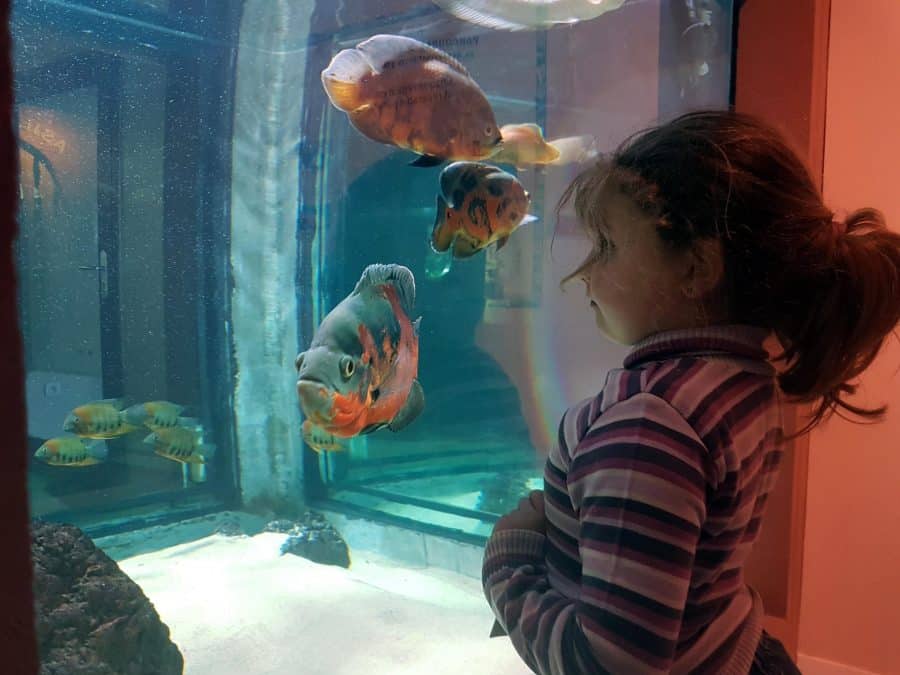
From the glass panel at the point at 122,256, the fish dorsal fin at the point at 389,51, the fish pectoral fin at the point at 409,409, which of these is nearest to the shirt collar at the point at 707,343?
the fish pectoral fin at the point at 409,409

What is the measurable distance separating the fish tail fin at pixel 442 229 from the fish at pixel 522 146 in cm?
40

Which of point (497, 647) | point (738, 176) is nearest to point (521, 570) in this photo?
point (738, 176)

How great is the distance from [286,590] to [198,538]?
50.5 inches

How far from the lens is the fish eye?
1.25 m

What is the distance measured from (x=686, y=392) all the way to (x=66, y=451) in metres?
3.11

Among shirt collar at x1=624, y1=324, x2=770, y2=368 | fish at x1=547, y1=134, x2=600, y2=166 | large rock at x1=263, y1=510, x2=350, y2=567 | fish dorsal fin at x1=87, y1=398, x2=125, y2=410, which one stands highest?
fish at x1=547, y1=134, x2=600, y2=166

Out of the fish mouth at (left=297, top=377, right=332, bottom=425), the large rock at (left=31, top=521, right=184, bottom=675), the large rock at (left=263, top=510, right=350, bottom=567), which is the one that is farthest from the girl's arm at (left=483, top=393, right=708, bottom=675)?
the large rock at (left=263, top=510, right=350, bottom=567)

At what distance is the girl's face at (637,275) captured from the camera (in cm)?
108

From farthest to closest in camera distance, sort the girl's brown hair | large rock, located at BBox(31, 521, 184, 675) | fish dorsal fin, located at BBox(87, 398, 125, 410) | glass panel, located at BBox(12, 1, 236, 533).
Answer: glass panel, located at BBox(12, 1, 236, 533) → fish dorsal fin, located at BBox(87, 398, 125, 410) → large rock, located at BBox(31, 521, 184, 675) → the girl's brown hair

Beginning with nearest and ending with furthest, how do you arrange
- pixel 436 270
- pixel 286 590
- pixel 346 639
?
1. pixel 436 270
2. pixel 346 639
3. pixel 286 590

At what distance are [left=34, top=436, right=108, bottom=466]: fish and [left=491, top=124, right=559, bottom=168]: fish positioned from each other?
96.0 inches

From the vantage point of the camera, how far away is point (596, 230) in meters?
1.16

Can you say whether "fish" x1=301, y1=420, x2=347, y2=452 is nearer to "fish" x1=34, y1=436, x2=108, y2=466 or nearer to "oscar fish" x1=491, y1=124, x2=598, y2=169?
"oscar fish" x1=491, y1=124, x2=598, y2=169

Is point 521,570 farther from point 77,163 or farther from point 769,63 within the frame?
point 77,163
